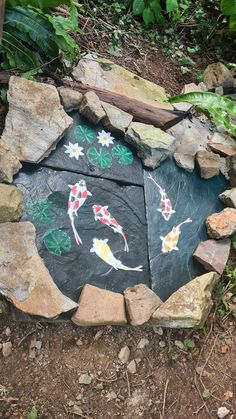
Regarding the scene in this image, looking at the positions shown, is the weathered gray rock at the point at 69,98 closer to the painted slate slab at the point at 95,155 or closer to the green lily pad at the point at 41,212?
the painted slate slab at the point at 95,155

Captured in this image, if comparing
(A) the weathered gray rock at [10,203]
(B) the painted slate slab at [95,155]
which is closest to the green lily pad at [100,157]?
(B) the painted slate slab at [95,155]

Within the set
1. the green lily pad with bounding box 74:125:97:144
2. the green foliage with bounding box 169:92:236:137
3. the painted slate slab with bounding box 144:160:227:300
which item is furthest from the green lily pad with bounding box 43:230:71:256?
the green foliage with bounding box 169:92:236:137

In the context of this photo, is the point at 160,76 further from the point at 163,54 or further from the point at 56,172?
the point at 56,172

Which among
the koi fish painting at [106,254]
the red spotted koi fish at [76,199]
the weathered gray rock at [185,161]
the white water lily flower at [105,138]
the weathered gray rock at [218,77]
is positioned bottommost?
the koi fish painting at [106,254]

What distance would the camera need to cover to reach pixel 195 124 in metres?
3.07

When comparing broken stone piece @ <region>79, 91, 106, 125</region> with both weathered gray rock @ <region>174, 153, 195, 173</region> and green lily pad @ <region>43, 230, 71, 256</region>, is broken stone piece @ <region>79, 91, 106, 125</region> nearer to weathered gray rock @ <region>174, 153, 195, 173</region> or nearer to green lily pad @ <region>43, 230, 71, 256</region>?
weathered gray rock @ <region>174, 153, 195, 173</region>

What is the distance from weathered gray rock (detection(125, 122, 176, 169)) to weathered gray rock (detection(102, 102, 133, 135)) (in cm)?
3

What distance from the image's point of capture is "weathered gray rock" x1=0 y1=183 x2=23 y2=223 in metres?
2.08

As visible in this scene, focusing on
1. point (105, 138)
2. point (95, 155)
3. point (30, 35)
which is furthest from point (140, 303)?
point (30, 35)

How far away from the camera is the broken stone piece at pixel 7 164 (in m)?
2.19

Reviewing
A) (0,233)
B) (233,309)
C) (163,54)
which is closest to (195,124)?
(163,54)

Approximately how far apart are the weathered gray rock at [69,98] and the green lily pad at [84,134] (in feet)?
0.37

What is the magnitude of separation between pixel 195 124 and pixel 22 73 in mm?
1102

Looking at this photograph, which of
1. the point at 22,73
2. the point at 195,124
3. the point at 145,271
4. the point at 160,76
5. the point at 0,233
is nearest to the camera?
the point at 0,233
